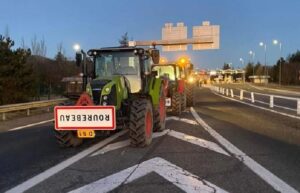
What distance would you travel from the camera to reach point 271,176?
26.8ft

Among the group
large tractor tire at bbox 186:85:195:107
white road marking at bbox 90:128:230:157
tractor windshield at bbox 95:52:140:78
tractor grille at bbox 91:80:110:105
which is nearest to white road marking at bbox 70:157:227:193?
white road marking at bbox 90:128:230:157

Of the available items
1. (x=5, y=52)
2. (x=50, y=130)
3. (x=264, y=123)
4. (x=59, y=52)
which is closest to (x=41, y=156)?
(x=50, y=130)

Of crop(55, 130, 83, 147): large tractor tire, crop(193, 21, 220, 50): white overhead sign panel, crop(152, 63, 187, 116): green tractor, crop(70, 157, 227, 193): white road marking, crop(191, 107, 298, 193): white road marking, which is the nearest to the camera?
crop(70, 157, 227, 193): white road marking

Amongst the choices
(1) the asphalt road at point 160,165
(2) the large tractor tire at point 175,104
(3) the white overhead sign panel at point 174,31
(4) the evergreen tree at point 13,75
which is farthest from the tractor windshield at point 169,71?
(3) the white overhead sign panel at point 174,31

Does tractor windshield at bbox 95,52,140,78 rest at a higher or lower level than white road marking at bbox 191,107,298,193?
higher

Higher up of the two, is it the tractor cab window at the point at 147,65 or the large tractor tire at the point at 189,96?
the tractor cab window at the point at 147,65

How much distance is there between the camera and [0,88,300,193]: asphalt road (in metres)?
7.50

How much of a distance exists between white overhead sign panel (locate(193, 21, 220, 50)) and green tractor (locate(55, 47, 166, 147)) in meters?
30.8

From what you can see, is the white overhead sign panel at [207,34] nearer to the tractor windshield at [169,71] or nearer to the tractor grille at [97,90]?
the tractor windshield at [169,71]

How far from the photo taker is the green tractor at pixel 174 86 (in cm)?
2189

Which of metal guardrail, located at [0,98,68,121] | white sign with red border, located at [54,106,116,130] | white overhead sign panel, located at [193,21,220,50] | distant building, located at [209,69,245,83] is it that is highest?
white overhead sign panel, located at [193,21,220,50]

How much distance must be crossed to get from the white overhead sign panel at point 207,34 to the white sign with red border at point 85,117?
114 ft

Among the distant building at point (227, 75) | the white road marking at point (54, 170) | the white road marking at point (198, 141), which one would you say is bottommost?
the distant building at point (227, 75)

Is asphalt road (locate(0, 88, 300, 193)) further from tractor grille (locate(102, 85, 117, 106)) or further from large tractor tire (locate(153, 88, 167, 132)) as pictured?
tractor grille (locate(102, 85, 117, 106))
